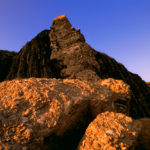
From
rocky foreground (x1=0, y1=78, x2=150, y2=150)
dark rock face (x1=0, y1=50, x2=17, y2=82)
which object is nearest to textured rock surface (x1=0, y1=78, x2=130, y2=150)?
rocky foreground (x1=0, y1=78, x2=150, y2=150)

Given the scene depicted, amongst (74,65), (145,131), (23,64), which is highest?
(23,64)

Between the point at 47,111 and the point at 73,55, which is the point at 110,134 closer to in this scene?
the point at 47,111

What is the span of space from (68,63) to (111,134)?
161 centimetres

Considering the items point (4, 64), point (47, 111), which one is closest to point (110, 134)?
point (47, 111)

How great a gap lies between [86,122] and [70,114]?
19 cm

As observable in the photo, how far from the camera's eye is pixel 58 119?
91 centimetres

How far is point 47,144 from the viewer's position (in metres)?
0.88

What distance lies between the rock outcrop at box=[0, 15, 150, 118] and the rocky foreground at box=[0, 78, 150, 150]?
101cm

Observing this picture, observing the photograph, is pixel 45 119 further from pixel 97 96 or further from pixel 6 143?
pixel 97 96

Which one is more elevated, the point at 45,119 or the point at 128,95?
the point at 128,95

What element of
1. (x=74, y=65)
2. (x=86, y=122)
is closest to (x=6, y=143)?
(x=86, y=122)

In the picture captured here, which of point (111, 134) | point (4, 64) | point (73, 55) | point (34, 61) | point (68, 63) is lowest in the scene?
point (111, 134)

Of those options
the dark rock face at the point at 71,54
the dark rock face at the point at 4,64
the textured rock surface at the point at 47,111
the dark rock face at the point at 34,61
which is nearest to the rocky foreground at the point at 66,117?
the textured rock surface at the point at 47,111

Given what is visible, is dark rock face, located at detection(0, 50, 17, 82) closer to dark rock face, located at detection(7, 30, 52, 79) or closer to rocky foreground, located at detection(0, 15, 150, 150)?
dark rock face, located at detection(7, 30, 52, 79)
